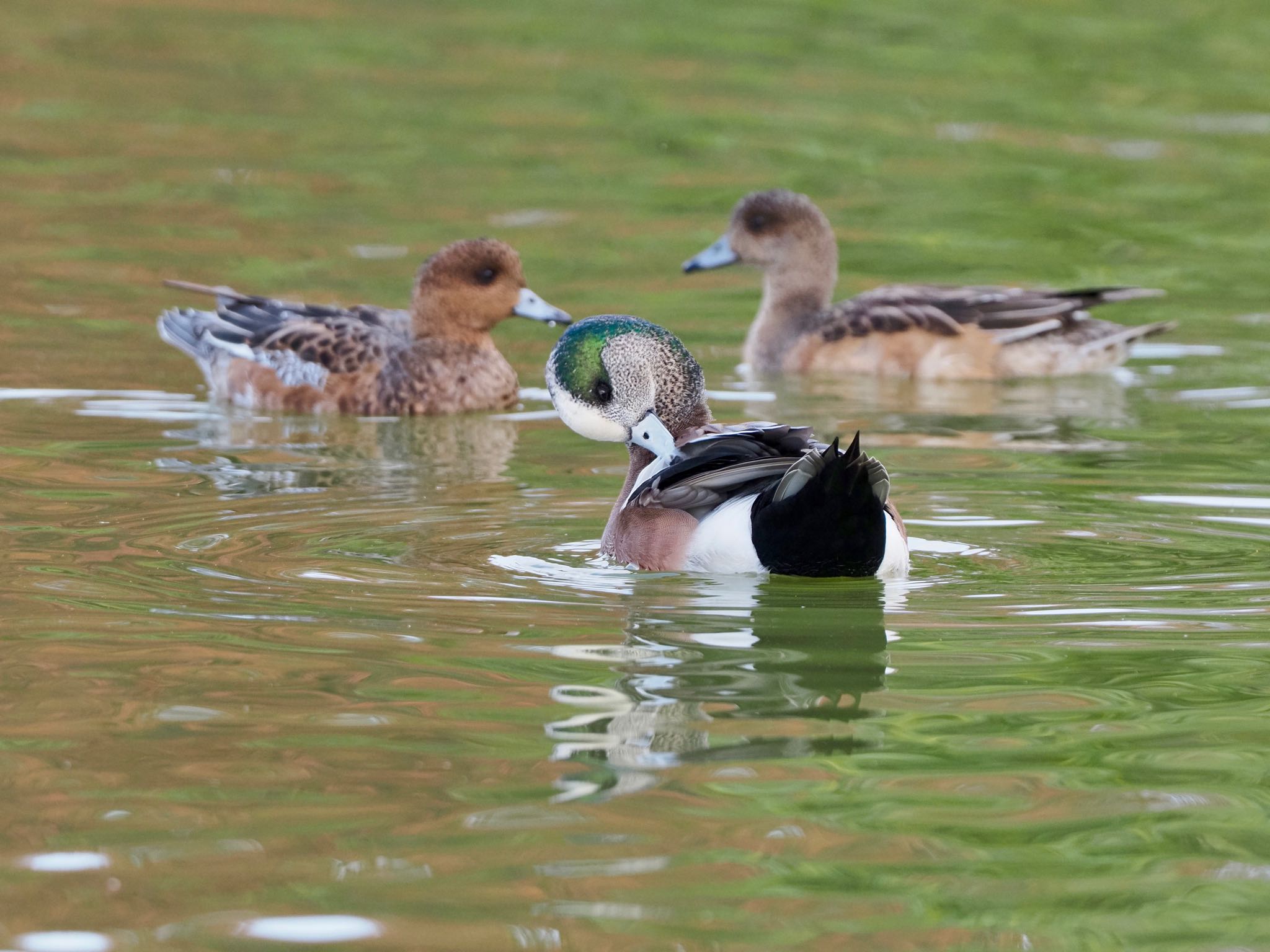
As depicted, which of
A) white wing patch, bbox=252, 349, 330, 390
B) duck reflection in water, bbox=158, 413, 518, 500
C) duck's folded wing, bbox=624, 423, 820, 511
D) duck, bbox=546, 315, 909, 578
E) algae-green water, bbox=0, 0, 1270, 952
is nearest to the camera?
algae-green water, bbox=0, 0, 1270, 952

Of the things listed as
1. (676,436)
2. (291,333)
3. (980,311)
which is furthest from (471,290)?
(676,436)

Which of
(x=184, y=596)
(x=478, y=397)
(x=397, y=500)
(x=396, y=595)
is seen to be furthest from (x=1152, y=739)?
(x=478, y=397)

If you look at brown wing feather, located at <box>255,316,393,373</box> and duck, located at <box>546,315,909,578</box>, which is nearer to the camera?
duck, located at <box>546,315,909,578</box>

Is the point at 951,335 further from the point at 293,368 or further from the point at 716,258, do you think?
the point at 293,368

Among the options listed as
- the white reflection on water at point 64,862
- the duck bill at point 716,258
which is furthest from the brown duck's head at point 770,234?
the white reflection on water at point 64,862

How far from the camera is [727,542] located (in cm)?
624

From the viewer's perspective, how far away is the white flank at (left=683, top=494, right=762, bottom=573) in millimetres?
6188

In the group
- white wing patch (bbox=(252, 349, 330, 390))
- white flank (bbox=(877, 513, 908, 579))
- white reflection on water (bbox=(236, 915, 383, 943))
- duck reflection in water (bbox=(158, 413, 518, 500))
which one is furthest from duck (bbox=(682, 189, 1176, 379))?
white reflection on water (bbox=(236, 915, 383, 943))

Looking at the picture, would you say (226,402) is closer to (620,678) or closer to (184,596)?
(184,596)

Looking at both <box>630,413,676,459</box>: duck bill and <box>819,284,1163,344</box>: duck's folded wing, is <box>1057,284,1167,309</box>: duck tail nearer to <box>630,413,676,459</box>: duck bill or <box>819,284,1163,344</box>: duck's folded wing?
<box>819,284,1163,344</box>: duck's folded wing

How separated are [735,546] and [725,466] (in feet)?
0.77

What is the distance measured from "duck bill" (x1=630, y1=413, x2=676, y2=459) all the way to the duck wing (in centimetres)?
357

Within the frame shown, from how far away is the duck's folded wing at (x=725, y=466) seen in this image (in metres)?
6.07

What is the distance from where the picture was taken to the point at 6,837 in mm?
4152
